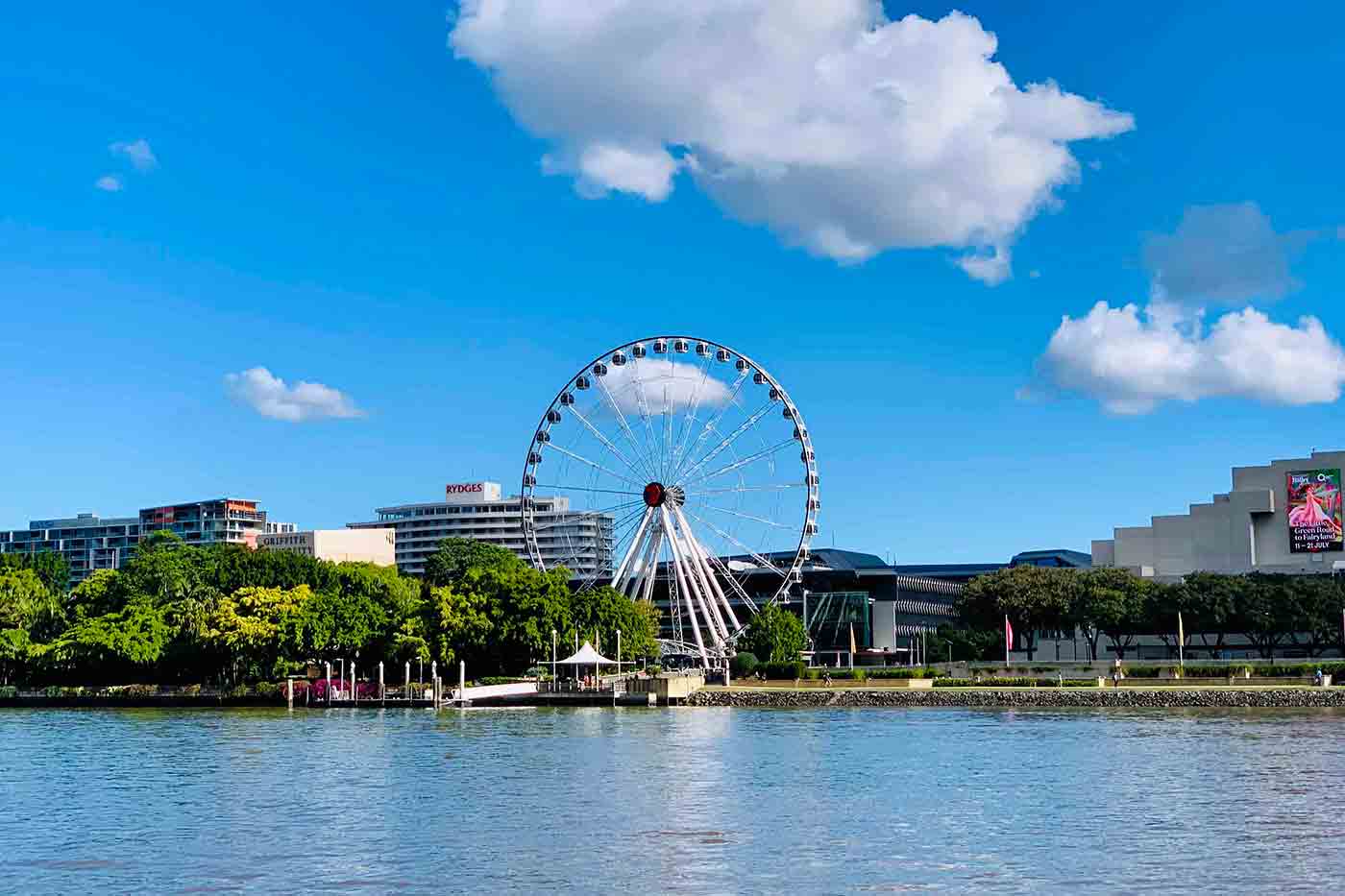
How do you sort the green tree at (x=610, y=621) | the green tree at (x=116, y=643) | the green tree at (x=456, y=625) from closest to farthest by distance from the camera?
the green tree at (x=456, y=625) → the green tree at (x=610, y=621) → the green tree at (x=116, y=643)

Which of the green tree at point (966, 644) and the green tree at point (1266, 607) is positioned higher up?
the green tree at point (1266, 607)

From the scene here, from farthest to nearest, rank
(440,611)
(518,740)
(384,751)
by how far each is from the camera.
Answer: (440,611) < (518,740) < (384,751)

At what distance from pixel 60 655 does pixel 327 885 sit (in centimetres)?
10333

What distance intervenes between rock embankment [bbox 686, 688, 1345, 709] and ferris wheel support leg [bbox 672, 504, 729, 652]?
1792cm

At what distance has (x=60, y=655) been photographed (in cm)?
13475

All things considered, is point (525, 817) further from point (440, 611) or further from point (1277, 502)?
point (1277, 502)

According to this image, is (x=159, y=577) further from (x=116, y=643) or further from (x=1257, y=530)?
(x=1257, y=530)

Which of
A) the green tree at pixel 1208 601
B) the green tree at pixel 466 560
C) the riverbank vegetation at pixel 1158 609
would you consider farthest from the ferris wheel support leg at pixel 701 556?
the green tree at pixel 1208 601

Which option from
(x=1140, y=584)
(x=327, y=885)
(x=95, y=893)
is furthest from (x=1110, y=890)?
(x=1140, y=584)

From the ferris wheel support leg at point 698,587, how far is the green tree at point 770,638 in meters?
8.07

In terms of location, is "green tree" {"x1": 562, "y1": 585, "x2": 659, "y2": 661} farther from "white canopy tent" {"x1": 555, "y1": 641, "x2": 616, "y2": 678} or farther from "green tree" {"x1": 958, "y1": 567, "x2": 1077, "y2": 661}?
"green tree" {"x1": 958, "y1": 567, "x2": 1077, "y2": 661}

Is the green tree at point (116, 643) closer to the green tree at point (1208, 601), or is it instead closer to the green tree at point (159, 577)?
the green tree at point (159, 577)

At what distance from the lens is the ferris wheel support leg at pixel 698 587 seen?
138 metres

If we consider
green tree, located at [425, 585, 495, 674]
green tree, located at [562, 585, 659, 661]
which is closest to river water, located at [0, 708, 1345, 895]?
green tree, located at [425, 585, 495, 674]
